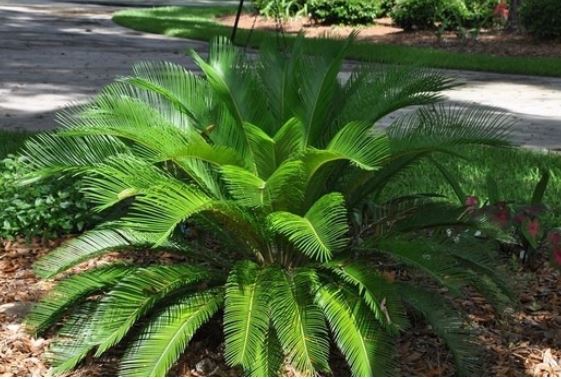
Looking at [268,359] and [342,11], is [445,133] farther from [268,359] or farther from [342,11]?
[342,11]

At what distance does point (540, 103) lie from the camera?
11648 mm

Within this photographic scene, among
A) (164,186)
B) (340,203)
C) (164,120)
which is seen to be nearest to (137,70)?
(164,120)

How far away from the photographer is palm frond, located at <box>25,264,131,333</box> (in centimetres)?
468

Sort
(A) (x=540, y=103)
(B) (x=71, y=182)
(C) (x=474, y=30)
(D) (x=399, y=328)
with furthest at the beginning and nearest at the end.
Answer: (C) (x=474, y=30), (A) (x=540, y=103), (B) (x=71, y=182), (D) (x=399, y=328)

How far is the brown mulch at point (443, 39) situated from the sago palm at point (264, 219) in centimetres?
1082

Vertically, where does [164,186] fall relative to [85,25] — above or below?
above

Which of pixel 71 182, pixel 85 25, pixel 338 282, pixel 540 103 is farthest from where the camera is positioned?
pixel 85 25

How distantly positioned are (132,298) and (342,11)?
1635cm

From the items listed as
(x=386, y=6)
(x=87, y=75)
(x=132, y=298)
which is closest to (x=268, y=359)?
(x=132, y=298)

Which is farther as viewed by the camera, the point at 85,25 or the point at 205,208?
the point at 85,25

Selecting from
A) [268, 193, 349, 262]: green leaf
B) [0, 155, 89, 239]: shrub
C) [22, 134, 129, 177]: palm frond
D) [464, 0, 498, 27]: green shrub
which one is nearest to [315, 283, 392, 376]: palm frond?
[268, 193, 349, 262]: green leaf

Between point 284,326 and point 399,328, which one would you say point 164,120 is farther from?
point 399,328

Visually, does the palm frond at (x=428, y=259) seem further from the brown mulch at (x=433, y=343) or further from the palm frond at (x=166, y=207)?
the palm frond at (x=166, y=207)

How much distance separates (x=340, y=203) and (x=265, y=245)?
48 centimetres
